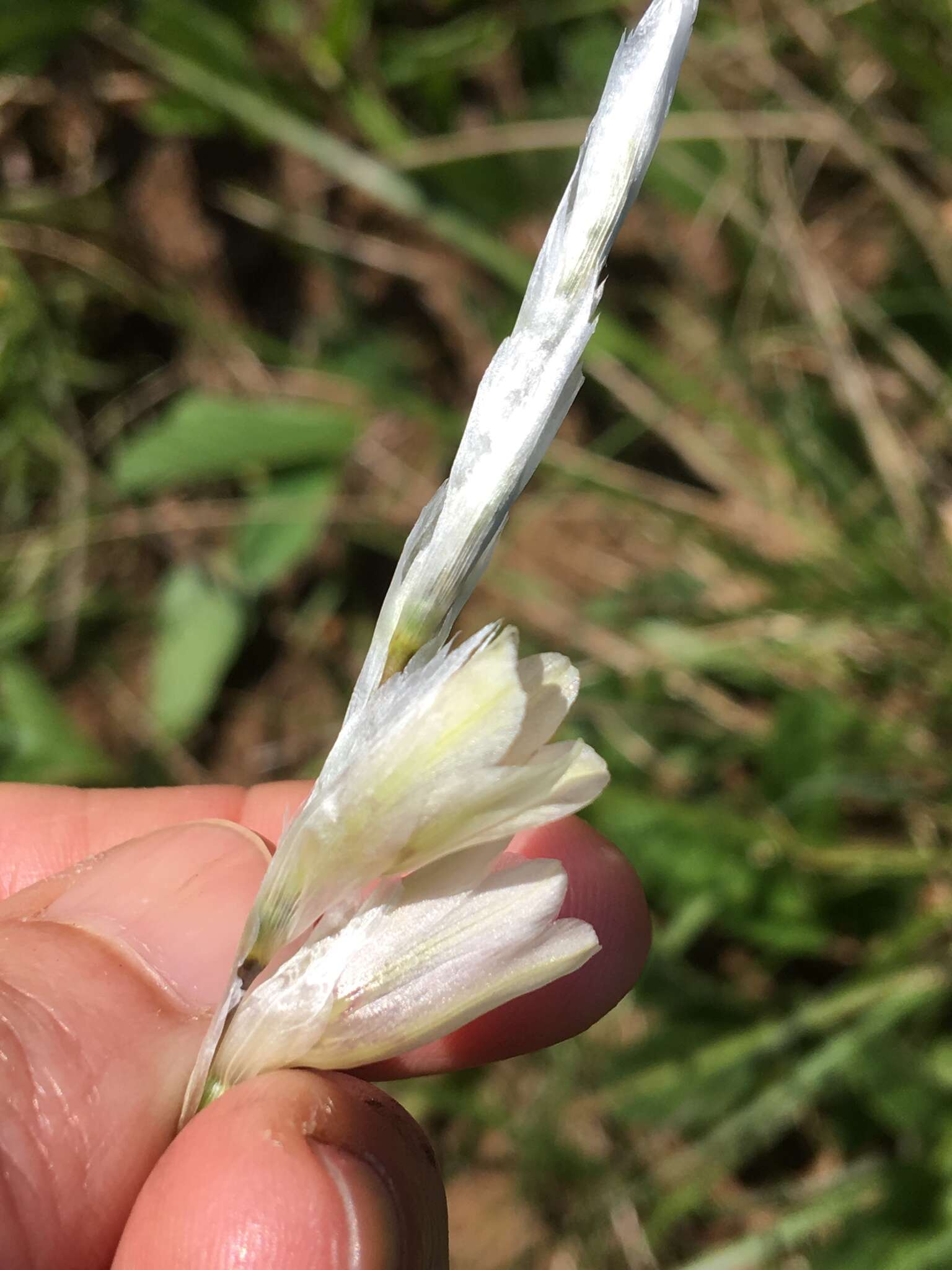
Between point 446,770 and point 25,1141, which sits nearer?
point 446,770

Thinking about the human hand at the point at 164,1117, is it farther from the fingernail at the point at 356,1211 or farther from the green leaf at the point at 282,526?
the green leaf at the point at 282,526

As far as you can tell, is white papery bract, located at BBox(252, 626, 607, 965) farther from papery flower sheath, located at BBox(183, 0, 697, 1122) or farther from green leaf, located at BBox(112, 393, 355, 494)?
green leaf, located at BBox(112, 393, 355, 494)

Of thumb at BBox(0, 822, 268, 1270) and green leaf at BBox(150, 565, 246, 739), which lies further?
green leaf at BBox(150, 565, 246, 739)

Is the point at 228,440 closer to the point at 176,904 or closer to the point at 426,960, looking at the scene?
the point at 176,904

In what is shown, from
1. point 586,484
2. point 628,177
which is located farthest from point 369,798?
point 586,484

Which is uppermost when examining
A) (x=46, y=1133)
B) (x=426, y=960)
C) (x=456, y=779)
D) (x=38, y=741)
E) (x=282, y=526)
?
(x=456, y=779)

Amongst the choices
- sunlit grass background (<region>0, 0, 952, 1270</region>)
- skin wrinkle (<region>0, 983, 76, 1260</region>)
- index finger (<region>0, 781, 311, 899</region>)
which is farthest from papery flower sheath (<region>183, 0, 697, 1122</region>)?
sunlit grass background (<region>0, 0, 952, 1270</region>)

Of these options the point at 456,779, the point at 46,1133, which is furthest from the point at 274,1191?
the point at 456,779
